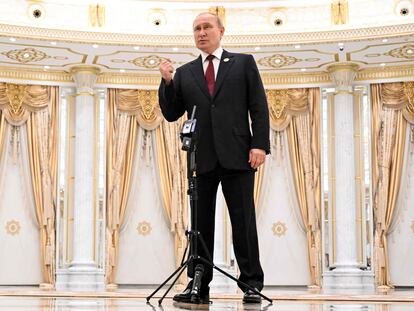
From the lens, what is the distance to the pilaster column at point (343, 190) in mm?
13258

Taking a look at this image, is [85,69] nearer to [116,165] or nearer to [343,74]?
[116,165]

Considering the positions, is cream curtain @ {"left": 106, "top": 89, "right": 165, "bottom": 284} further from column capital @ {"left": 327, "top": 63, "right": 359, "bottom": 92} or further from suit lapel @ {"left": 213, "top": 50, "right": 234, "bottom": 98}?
suit lapel @ {"left": 213, "top": 50, "right": 234, "bottom": 98}

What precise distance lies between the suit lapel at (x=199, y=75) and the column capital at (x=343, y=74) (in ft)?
30.5

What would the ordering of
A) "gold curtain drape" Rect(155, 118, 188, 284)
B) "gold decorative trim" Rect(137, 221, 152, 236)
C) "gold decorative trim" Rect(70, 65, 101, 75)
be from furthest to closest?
"gold decorative trim" Rect(137, 221, 152, 236), "gold curtain drape" Rect(155, 118, 188, 284), "gold decorative trim" Rect(70, 65, 101, 75)

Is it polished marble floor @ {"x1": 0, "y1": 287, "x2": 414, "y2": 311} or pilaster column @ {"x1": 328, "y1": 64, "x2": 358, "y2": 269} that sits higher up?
pilaster column @ {"x1": 328, "y1": 64, "x2": 358, "y2": 269}

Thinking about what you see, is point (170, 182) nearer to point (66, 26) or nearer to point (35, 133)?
point (35, 133)

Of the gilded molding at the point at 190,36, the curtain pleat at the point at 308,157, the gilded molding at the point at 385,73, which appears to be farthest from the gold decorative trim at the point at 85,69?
the gilded molding at the point at 385,73

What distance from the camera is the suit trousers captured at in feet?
14.5

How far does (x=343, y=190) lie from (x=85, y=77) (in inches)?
207

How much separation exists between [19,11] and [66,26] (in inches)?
31.9

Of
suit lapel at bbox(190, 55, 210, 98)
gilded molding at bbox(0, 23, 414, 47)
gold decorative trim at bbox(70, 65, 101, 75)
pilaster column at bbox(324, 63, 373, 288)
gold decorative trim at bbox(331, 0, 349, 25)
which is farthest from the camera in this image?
gold decorative trim at bbox(70, 65, 101, 75)

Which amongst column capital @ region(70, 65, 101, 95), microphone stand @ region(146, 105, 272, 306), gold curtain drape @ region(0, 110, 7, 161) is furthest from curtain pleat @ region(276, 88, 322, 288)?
microphone stand @ region(146, 105, 272, 306)

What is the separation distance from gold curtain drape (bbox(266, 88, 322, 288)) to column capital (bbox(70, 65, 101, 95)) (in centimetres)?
339

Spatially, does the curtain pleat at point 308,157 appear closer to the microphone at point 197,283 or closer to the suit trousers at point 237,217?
the suit trousers at point 237,217
